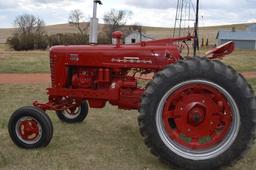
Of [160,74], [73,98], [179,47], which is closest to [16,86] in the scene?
[73,98]

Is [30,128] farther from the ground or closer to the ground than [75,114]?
farther from the ground

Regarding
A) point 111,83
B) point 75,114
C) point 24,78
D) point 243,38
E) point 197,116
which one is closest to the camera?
point 197,116

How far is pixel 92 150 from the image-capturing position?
19.5 ft

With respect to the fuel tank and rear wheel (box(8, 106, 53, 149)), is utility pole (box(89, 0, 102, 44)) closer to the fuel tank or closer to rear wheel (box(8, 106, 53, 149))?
the fuel tank

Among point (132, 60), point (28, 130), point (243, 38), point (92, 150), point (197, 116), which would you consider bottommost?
point (243, 38)

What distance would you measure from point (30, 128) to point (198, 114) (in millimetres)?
2165

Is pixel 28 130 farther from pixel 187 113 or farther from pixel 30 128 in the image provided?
pixel 187 113

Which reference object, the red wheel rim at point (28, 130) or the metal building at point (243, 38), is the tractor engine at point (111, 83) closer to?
the red wheel rim at point (28, 130)

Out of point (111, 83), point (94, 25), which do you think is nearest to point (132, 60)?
point (111, 83)

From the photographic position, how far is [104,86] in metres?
6.29

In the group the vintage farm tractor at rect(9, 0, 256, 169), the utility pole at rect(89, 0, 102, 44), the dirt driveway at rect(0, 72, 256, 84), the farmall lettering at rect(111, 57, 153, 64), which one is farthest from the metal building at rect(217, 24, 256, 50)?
the vintage farm tractor at rect(9, 0, 256, 169)

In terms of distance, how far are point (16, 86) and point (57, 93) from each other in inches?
244

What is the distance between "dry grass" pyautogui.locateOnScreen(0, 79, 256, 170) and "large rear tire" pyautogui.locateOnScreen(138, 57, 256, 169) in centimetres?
32

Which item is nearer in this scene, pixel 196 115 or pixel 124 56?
pixel 196 115
